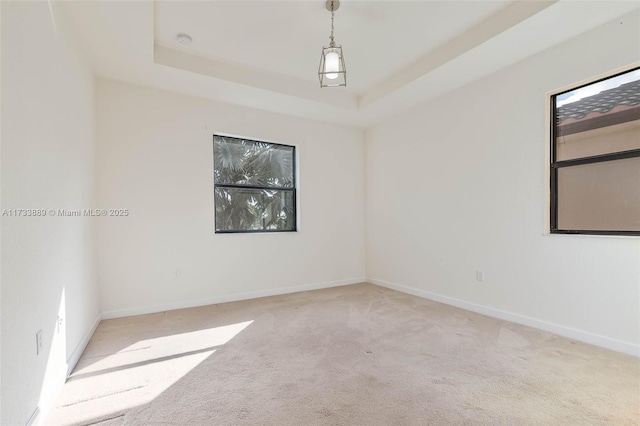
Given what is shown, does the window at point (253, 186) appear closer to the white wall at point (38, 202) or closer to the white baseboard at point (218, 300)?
the white baseboard at point (218, 300)

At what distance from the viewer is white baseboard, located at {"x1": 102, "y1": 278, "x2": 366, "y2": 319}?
3371mm

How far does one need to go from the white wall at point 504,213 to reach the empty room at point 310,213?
0.02m

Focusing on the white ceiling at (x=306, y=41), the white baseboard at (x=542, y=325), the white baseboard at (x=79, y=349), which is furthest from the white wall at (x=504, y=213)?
the white baseboard at (x=79, y=349)

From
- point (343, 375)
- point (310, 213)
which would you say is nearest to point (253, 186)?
point (310, 213)

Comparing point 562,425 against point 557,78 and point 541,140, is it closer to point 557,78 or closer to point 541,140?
point 541,140

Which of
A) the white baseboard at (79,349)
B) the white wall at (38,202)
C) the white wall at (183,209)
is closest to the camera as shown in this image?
the white wall at (38,202)

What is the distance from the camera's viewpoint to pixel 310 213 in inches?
184

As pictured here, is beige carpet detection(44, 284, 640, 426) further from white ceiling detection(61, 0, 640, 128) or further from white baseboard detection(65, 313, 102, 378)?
white ceiling detection(61, 0, 640, 128)

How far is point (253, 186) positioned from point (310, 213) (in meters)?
0.97

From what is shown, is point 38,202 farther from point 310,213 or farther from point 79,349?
point 310,213

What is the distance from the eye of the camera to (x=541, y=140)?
9.52 feet

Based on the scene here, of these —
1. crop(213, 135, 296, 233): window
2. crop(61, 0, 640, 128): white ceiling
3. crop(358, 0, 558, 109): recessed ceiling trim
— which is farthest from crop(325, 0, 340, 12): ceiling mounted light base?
crop(213, 135, 296, 233): window

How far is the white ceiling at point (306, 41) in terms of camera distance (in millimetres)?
2455

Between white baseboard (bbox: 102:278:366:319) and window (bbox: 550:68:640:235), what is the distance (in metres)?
Result: 3.02
